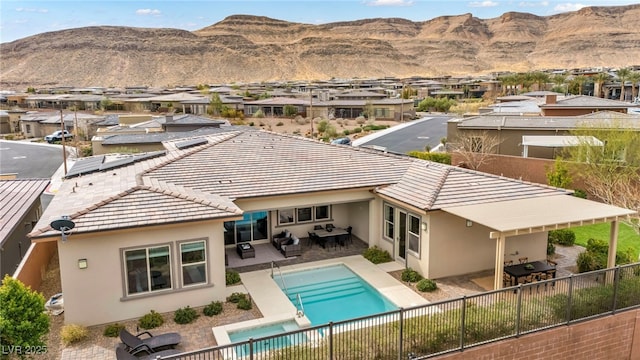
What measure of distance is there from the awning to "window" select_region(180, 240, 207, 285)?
8180 millimetres

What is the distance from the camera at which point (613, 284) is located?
14305mm

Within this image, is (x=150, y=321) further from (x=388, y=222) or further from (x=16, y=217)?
(x=388, y=222)

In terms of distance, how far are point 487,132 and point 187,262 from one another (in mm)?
26832

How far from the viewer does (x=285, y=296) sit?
16.6 metres

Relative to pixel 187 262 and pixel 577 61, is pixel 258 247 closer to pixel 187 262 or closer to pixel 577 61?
pixel 187 262

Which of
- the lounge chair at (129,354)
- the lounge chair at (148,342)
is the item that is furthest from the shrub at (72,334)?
the lounge chair at (129,354)

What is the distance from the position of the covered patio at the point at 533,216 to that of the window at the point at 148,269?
928 cm

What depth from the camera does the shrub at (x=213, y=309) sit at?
15250mm

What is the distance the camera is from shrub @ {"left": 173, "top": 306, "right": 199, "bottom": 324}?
1478cm

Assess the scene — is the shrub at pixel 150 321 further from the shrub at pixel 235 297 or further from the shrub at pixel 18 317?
the shrub at pixel 18 317

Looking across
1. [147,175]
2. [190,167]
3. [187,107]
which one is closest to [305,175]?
[190,167]

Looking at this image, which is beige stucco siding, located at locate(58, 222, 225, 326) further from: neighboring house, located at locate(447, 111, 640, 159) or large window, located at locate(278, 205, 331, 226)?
neighboring house, located at locate(447, 111, 640, 159)

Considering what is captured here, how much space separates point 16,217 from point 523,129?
1220 inches

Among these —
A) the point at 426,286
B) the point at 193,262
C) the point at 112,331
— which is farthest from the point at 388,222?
the point at 112,331
